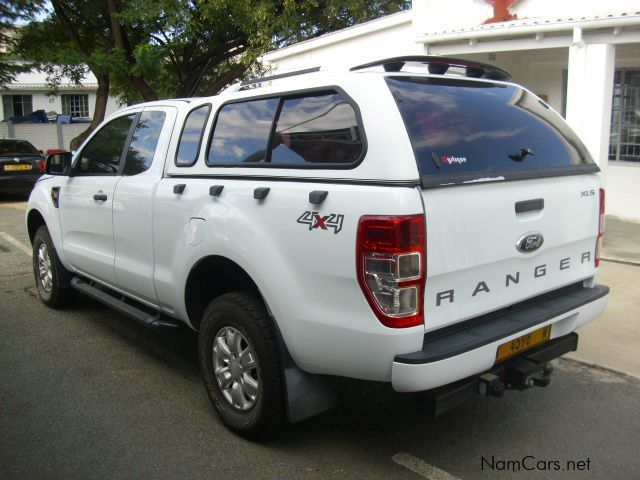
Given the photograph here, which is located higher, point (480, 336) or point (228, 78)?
point (228, 78)

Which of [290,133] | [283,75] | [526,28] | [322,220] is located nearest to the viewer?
[322,220]

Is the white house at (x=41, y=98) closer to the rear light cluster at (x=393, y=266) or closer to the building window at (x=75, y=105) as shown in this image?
the building window at (x=75, y=105)

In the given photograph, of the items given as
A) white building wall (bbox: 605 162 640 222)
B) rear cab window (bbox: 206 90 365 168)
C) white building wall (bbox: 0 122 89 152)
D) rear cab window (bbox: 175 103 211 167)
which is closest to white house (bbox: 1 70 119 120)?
white building wall (bbox: 0 122 89 152)

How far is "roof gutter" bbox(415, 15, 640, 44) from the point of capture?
7.72 metres

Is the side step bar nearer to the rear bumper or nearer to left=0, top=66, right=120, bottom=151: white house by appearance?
the rear bumper

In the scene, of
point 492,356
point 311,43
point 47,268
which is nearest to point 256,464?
point 492,356

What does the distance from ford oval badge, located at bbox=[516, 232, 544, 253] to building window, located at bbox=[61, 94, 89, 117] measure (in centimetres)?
4004

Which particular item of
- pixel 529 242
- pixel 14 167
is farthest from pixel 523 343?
pixel 14 167

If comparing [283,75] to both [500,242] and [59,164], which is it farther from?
[59,164]

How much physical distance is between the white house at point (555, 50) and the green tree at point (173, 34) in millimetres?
2649

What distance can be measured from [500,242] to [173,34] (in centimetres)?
1417

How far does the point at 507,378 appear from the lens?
3199mm

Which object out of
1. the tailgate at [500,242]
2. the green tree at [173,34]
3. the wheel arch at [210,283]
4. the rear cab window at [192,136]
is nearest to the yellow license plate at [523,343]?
the tailgate at [500,242]

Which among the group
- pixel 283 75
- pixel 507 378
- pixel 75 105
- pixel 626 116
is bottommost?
pixel 507 378
